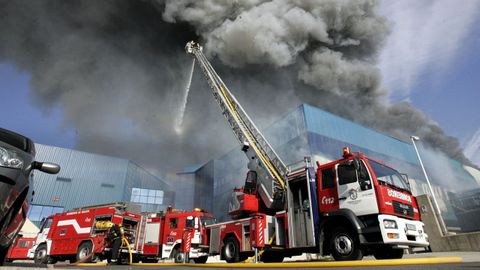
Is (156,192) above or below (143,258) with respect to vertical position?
above

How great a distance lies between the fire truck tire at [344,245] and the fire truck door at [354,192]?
0.53 meters

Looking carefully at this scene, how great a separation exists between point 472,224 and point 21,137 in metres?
34.7

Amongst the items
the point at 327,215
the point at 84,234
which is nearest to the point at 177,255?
the point at 84,234

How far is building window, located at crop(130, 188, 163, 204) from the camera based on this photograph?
4644cm

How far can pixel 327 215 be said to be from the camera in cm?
677

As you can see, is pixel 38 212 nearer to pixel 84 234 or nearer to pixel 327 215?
pixel 84 234

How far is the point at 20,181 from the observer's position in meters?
2.83

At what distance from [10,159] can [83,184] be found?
44.7 meters

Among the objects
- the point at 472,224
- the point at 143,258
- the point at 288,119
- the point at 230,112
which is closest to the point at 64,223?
the point at 143,258

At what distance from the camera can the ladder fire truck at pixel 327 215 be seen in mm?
6004

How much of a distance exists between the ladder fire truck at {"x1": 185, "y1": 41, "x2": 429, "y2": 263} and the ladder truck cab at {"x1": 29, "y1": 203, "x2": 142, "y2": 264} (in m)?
4.94

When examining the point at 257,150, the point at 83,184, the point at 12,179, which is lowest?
the point at 12,179

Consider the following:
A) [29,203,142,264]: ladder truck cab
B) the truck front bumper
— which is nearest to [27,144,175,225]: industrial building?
[29,203,142,264]: ladder truck cab

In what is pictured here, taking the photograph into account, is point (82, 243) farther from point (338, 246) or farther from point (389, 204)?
point (389, 204)
